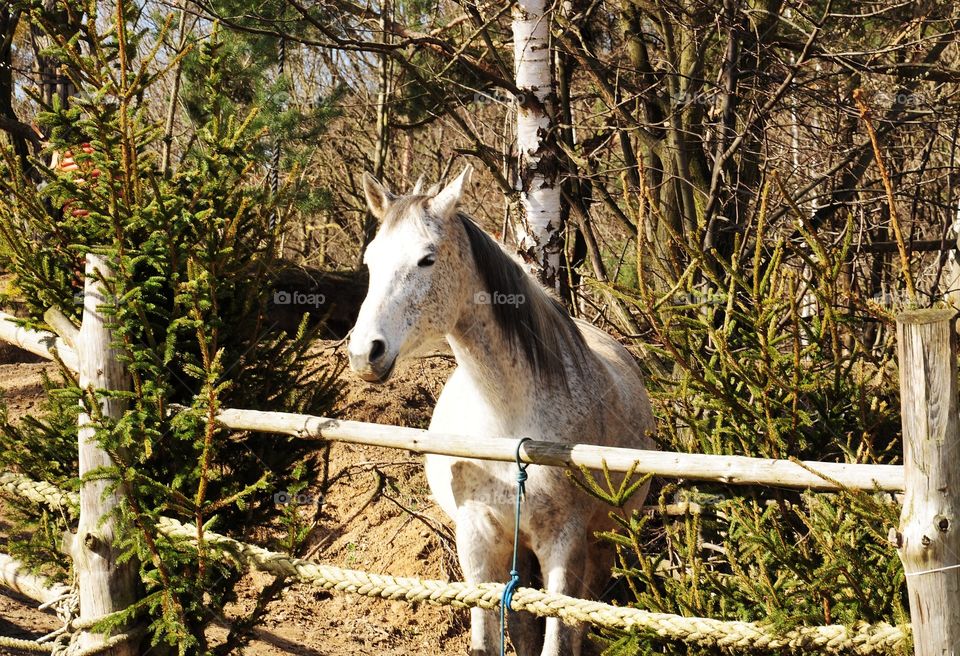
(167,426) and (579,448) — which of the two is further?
(167,426)

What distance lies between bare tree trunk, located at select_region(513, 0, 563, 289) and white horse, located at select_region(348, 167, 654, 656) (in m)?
1.47

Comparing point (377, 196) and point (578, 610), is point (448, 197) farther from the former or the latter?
point (578, 610)

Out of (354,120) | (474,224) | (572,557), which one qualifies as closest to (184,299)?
(474,224)

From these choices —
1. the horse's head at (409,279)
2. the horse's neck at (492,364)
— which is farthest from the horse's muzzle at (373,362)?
the horse's neck at (492,364)

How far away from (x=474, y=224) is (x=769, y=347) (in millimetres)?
1148

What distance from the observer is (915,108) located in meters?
5.27

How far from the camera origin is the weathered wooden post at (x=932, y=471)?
1.95m

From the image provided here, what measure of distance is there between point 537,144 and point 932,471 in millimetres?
3315

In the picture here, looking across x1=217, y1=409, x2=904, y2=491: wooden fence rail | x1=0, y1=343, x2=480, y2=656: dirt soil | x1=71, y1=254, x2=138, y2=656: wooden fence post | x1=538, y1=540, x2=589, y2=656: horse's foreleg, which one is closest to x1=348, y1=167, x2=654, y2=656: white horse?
x1=538, y1=540, x2=589, y2=656: horse's foreleg

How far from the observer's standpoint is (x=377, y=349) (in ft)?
9.04

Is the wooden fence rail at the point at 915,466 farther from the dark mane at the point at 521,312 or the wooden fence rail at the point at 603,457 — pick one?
the dark mane at the point at 521,312

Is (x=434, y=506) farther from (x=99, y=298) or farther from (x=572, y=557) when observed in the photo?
(x=99, y=298)

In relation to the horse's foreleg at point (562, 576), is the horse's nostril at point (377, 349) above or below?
above

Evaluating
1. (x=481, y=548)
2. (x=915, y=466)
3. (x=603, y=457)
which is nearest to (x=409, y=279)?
(x=603, y=457)
